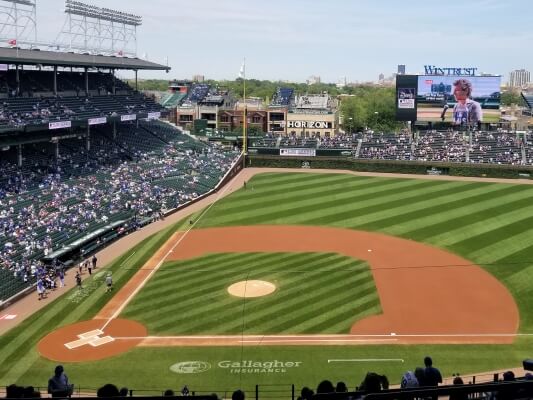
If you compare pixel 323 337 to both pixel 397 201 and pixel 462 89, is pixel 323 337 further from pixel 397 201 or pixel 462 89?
pixel 462 89

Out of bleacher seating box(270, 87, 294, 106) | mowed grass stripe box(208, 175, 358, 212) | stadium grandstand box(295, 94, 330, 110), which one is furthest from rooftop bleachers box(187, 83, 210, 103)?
mowed grass stripe box(208, 175, 358, 212)

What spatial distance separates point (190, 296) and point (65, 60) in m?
31.7

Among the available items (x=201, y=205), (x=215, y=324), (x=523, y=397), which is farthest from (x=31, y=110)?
(x=523, y=397)

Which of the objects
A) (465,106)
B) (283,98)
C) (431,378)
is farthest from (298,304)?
(283,98)

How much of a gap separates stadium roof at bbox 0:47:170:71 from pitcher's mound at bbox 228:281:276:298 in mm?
→ 27258

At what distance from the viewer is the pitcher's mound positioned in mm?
27531

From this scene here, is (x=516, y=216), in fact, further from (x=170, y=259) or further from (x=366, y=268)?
(x=170, y=259)

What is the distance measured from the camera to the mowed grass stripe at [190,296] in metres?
25.6

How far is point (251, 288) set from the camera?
92.8 feet

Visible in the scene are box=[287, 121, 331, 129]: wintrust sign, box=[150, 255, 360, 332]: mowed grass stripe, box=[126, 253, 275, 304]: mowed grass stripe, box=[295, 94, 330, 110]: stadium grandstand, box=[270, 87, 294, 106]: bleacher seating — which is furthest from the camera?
box=[270, 87, 294, 106]: bleacher seating

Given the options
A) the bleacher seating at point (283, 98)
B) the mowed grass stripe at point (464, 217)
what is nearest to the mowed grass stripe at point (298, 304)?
the mowed grass stripe at point (464, 217)

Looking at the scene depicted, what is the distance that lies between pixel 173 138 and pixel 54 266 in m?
42.6

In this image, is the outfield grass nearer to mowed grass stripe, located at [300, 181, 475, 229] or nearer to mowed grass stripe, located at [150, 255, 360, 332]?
mowed grass stripe, located at [150, 255, 360, 332]

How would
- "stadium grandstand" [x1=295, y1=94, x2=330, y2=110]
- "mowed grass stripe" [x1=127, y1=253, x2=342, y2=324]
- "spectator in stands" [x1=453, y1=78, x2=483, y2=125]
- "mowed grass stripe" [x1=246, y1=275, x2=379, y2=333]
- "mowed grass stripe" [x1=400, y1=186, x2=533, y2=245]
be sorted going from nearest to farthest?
"mowed grass stripe" [x1=246, y1=275, x2=379, y2=333], "mowed grass stripe" [x1=127, y1=253, x2=342, y2=324], "mowed grass stripe" [x1=400, y1=186, x2=533, y2=245], "spectator in stands" [x1=453, y1=78, x2=483, y2=125], "stadium grandstand" [x1=295, y1=94, x2=330, y2=110]
